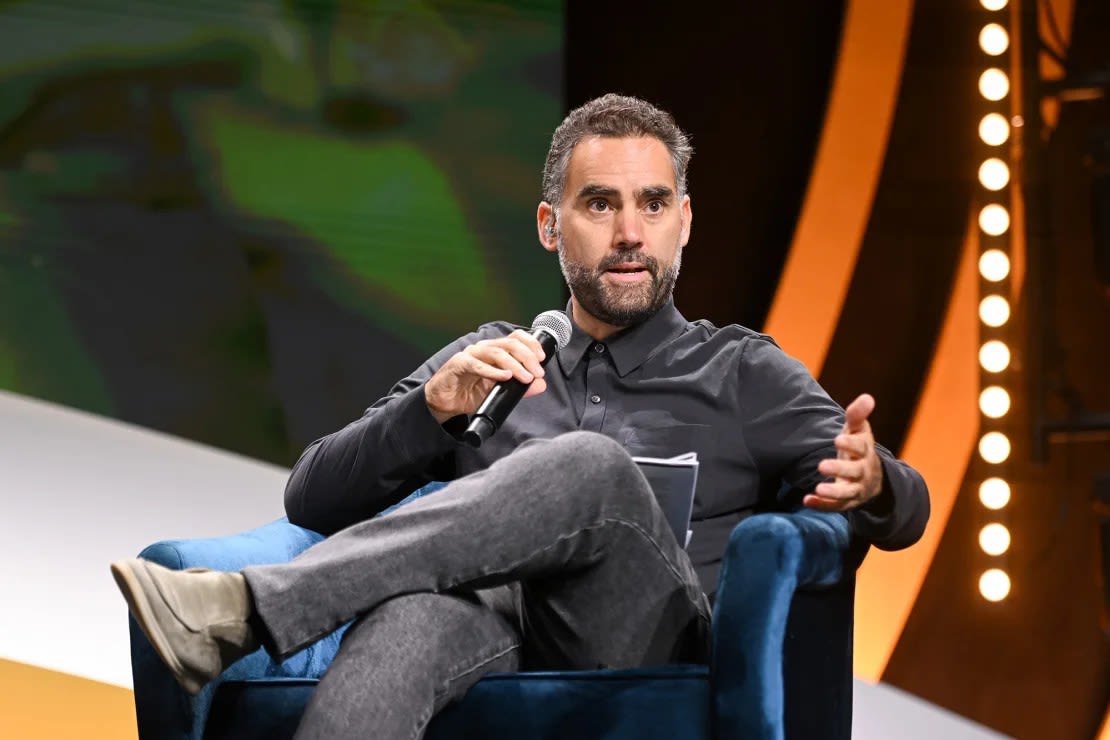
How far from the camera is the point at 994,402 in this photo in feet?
10.9

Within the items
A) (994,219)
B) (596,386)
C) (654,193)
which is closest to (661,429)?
(596,386)

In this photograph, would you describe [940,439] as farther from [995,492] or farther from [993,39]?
[993,39]

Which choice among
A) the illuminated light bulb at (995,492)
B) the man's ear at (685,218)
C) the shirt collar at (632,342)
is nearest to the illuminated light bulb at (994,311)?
the illuminated light bulb at (995,492)

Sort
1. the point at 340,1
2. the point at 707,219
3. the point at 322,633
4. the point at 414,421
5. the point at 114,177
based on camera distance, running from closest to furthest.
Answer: the point at 322,633 < the point at 414,421 < the point at 114,177 < the point at 340,1 < the point at 707,219

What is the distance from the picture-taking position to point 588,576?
5.04 ft

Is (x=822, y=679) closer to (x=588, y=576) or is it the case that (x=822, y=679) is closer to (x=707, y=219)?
(x=588, y=576)

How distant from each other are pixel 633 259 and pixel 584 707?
2.40 feet

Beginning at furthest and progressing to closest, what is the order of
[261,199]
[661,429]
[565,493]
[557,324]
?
1. [261,199]
2. [661,429]
3. [557,324]
4. [565,493]

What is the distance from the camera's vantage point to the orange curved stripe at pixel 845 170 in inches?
135

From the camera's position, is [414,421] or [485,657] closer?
[485,657]

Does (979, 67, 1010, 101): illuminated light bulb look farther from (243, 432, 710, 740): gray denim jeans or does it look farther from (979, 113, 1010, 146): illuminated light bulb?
(243, 432, 710, 740): gray denim jeans

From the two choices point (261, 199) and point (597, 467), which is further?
point (261, 199)

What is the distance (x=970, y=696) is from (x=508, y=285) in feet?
5.04

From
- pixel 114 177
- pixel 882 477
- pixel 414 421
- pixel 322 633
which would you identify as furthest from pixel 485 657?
pixel 114 177
